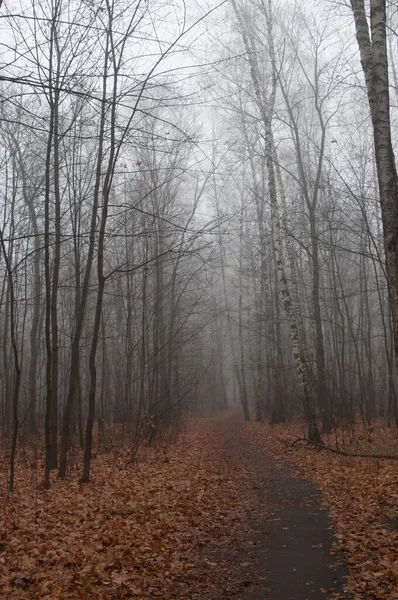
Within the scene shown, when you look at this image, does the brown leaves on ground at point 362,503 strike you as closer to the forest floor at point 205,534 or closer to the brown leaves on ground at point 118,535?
the forest floor at point 205,534

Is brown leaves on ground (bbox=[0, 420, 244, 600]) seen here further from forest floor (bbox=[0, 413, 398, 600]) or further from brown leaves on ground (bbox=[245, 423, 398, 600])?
brown leaves on ground (bbox=[245, 423, 398, 600])

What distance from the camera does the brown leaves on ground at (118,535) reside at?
427cm

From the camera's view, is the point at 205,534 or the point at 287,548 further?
the point at 205,534

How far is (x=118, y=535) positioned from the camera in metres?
5.50

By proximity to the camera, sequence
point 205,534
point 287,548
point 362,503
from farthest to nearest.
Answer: point 362,503 → point 205,534 → point 287,548

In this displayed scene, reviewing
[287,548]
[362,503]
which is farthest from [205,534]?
[362,503]

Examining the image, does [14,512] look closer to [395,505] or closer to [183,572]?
[183,572]

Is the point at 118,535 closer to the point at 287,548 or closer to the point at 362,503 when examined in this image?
the point at 287,548

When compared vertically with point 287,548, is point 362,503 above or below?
above

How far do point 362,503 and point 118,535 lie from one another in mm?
3339

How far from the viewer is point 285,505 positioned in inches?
291

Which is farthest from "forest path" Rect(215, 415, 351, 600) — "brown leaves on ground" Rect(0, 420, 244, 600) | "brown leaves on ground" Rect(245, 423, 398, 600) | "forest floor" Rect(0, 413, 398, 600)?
"brown leaves on ground" Rect(0, 420, 244, 600)

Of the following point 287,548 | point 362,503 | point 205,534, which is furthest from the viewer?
point 362,503

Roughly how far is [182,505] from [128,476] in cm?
255
